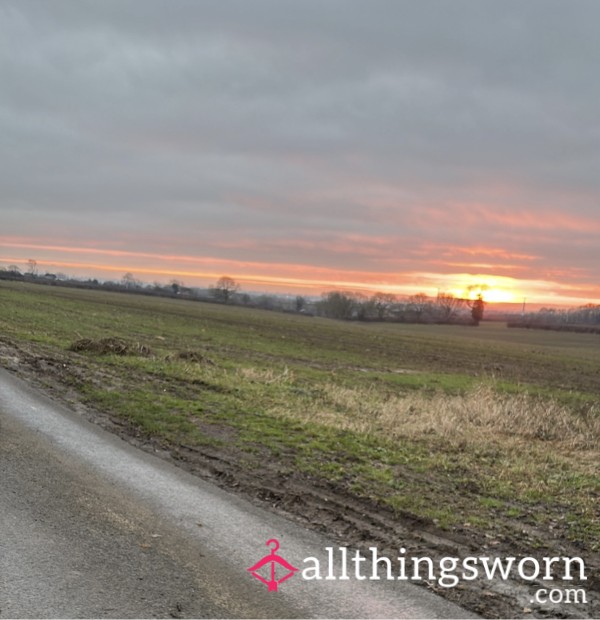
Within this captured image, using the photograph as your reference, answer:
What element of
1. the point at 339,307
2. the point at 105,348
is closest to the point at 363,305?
the point at 339,307

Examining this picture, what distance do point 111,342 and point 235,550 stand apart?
47.7ft

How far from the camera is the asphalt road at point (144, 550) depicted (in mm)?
4254

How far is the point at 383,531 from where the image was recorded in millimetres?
5895

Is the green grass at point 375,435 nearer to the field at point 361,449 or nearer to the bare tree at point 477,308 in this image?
the field at point 361,449

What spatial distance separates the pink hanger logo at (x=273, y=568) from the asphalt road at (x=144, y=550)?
0.06 metres

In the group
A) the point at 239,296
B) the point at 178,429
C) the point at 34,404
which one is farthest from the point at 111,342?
the point at 239,296

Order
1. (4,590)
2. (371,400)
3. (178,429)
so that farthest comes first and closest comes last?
1. (371,400)
2. (178,429)
3. (4,590)

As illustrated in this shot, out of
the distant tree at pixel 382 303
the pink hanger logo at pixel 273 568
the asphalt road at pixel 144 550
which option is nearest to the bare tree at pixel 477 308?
the distant tree at pixel 382 303

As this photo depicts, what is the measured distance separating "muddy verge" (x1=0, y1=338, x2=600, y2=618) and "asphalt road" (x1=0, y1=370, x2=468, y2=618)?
0.28 m

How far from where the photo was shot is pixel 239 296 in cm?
15925

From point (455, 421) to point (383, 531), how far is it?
6.90 metres

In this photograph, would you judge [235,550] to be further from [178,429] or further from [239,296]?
[239,296]

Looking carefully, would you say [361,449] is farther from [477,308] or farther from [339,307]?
[477,308]

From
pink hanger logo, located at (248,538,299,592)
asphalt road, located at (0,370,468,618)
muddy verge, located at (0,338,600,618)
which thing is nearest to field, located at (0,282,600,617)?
muddy verge, located at (0,338,600,618)
